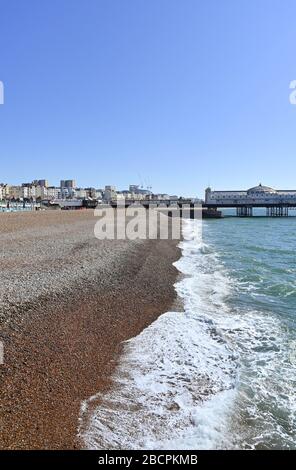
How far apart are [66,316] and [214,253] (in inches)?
792

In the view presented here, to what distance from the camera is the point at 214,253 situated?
92.9ft

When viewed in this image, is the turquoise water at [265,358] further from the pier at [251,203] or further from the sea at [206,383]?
the pier at [251,203]

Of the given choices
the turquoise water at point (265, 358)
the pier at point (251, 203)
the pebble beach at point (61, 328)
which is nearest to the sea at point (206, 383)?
the turquoise water at point (265, 358)

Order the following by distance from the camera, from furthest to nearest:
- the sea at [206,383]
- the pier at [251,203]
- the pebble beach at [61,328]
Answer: the pier at [251,203] → the sea at [206,383] → the pebble beach at [61,328]

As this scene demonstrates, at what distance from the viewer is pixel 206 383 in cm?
755

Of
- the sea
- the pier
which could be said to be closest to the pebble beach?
the sea

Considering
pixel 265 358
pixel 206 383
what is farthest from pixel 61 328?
pixel 265 358

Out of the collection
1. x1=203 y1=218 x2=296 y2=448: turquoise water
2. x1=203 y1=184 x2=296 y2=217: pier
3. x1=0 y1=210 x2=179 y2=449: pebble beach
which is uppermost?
x1=203 y1=184 x2=296 y2=217: pier

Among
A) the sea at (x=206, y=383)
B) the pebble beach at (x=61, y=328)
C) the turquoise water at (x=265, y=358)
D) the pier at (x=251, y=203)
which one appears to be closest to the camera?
the pebble beach at (x=61, y=328)

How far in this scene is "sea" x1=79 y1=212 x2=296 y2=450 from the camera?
5.80 m

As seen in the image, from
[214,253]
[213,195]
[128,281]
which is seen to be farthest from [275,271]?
[213,195]

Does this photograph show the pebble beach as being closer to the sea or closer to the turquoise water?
the sea

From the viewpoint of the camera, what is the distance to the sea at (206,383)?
5.80 m

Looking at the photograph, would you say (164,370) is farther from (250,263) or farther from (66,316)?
(250,263)
